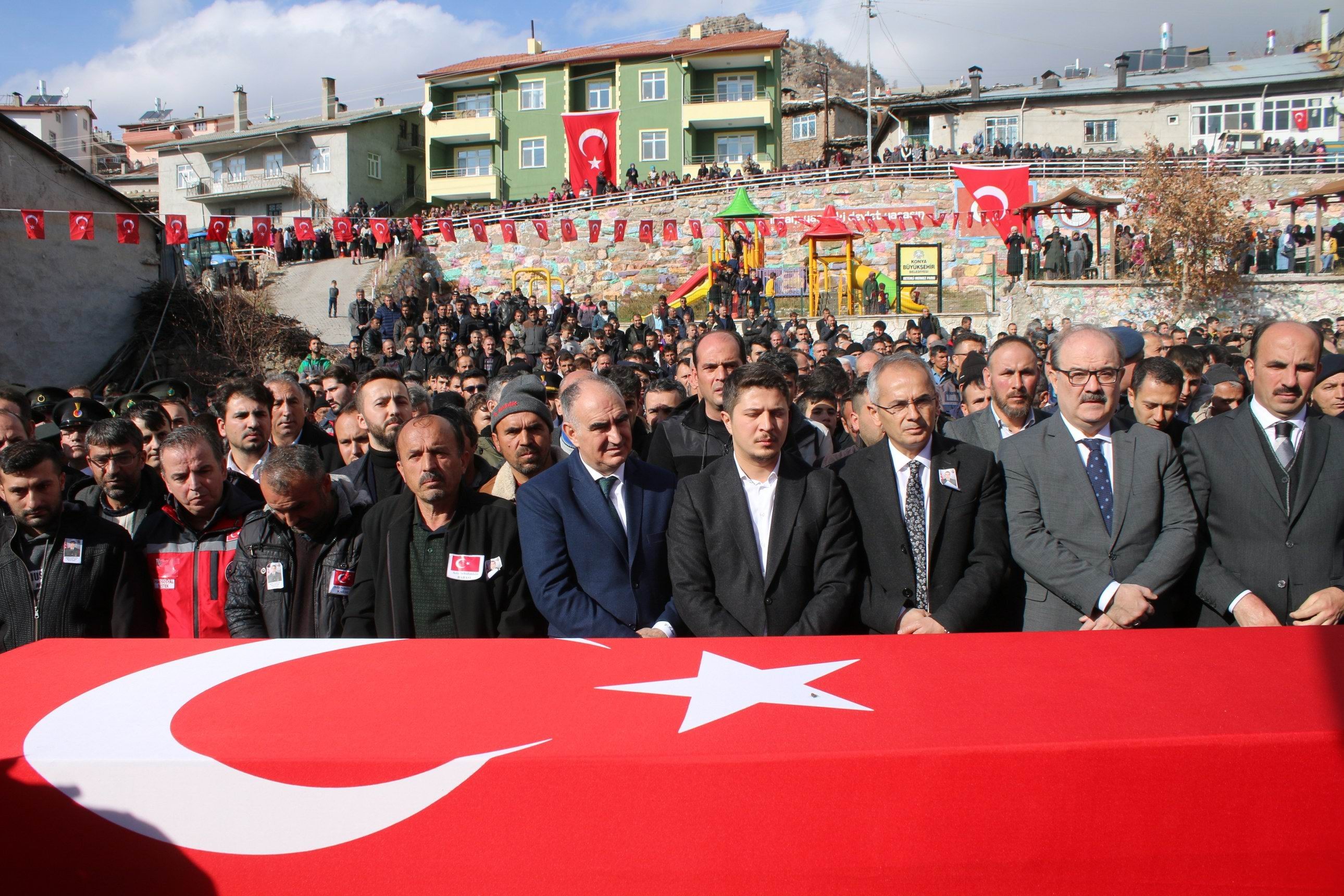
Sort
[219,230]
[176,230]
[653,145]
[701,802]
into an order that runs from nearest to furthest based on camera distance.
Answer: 1. [701,802]
2. [219,230]
3. [176,230]
4. [653,145]

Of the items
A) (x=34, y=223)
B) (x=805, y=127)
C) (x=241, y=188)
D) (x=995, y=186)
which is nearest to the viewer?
(x=34, y=223)

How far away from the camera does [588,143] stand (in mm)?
38969

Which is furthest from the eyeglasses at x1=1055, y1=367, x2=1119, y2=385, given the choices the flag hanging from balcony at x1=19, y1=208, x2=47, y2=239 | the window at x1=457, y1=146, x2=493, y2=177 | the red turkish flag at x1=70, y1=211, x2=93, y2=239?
the window at x1=457, y1=146, x2=493, y2=177

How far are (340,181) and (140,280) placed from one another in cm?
2193

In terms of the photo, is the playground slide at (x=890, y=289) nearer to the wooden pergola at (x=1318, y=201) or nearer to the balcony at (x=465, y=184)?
the wooden pergola at (x=1318, y=201)

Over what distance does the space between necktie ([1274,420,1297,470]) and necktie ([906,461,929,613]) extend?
1323 millimetres

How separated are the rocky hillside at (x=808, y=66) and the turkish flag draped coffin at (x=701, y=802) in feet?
212

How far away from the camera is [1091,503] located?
10.9 ft

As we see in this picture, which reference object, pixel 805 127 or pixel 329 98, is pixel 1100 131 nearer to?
pixel 805 127

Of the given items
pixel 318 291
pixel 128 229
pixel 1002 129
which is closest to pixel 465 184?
pixel 318 291

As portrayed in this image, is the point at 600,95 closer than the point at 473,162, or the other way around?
the point at 600,95

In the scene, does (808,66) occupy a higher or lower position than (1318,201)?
higher

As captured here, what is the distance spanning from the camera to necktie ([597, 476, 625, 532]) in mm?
3434

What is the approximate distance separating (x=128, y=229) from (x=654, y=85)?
27240mm
